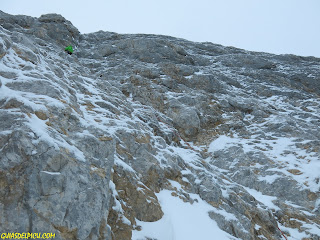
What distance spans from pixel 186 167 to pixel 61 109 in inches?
191

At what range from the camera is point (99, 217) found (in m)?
5.31

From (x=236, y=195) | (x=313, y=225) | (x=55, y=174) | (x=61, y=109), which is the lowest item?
(x=313, y=225)

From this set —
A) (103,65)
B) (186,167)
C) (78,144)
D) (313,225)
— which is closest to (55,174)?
(78,144)

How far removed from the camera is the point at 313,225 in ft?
31.8

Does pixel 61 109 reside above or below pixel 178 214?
above

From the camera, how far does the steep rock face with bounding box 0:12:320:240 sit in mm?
5148

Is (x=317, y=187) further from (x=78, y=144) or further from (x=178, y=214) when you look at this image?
(x=78, y=144)

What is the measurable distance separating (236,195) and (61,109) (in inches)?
247

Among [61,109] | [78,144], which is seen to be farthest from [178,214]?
[61,109]

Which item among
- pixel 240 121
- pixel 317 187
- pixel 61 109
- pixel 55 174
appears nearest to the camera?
pixel 55 174

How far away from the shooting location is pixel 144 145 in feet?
30.6

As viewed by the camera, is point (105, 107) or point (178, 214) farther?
point (105, 107)

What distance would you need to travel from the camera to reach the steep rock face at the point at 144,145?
5.15 meters

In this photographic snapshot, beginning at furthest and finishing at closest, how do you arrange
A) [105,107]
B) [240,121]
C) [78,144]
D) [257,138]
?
[240,121] < [257,138] < [105,107] < [78,144]
